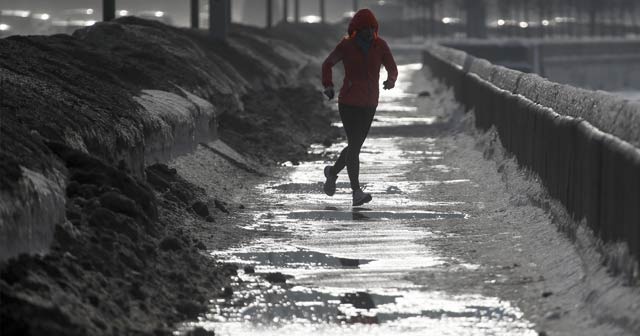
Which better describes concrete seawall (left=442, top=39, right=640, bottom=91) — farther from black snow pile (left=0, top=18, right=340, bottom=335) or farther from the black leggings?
the black leggings

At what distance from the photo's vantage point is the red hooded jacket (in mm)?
14555

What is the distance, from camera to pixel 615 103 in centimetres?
1042

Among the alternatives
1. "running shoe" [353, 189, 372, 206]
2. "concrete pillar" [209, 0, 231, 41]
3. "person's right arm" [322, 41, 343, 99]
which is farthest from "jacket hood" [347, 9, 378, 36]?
"concrete pillar" [209, 0, 231, 41]

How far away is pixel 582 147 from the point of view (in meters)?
11.1

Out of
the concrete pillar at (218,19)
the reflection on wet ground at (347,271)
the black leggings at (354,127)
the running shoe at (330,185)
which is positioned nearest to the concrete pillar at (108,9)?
the concrete pillar at (218,19)

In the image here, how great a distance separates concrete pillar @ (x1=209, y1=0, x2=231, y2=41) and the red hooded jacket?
2020 centimetres

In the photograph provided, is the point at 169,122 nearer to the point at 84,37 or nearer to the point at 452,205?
the point at 452,205

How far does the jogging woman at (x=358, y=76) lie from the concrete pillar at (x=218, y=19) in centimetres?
2012

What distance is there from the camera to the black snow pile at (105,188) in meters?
8.15

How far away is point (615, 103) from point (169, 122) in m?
7.34

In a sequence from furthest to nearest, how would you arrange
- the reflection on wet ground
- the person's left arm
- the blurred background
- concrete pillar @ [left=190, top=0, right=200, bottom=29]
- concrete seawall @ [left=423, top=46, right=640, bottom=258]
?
1. the blurred background
2. concrete pillar @ [left=190, top=0, right=200, bottom=29]
3. the person's left arm
4. concrete seawall @ [left=423, top=46, right=640, bottom=258]
5. the reflection on wet ground

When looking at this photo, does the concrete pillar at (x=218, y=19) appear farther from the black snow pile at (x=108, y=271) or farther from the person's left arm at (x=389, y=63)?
the black snow pile at (x=108, y=271)

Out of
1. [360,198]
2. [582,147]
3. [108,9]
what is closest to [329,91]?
[360,198]

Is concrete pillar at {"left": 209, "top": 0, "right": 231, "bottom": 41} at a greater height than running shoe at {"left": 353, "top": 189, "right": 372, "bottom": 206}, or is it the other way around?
concrete pillar at {"left": 209, "top": 0, "right": 231, "bottom": 41}
